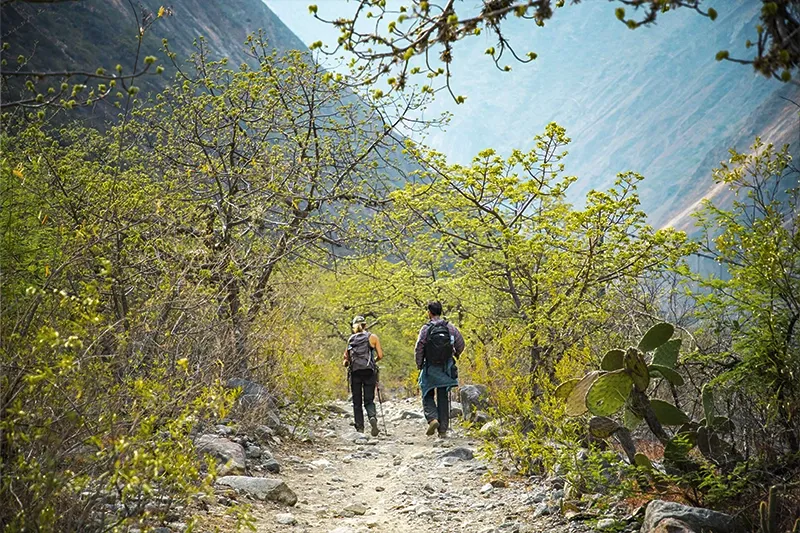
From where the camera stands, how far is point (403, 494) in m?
6.50

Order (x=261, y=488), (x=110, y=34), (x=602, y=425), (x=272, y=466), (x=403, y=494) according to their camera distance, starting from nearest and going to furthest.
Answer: (x=602, y=425), (x=261, y=488), (x=403, y=494), (x=272, y=466), (x=110, y=34)

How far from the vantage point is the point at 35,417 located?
3.27m

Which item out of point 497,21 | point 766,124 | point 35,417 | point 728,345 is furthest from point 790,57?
point 766,124

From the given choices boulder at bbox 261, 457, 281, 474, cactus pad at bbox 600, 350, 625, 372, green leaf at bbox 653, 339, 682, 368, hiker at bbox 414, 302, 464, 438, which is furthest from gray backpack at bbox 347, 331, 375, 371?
green leaf at bbox 653, 339, 682, 368

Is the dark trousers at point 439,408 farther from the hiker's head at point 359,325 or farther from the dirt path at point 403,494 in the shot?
the hiker's head at point 359,325

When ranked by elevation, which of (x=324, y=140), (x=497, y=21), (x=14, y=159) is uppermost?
(x=324, y=140)

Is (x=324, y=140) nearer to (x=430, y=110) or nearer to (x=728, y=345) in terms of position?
(x=430, y=110)

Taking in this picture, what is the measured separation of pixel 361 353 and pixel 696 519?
6771mm

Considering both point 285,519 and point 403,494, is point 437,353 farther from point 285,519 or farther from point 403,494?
point 285,519

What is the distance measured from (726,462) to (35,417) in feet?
13.8

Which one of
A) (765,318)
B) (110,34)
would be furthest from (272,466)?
(110,34)

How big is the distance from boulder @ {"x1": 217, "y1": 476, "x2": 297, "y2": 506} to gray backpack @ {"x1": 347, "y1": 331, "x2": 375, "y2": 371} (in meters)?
4.12

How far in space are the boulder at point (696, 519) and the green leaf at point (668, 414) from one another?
3.93 ft

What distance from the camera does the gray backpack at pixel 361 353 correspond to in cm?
1009
